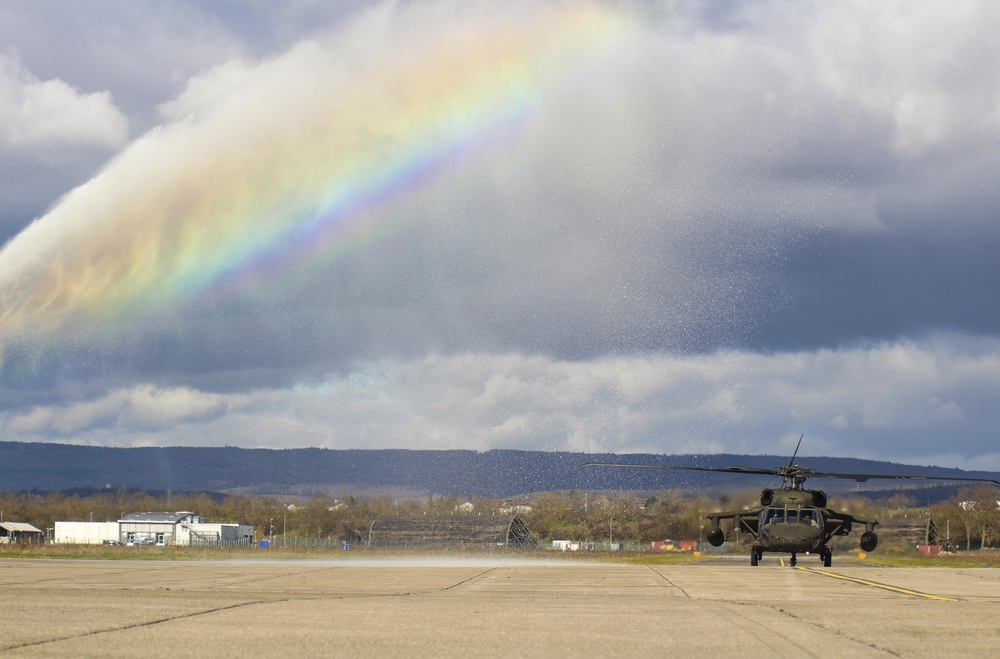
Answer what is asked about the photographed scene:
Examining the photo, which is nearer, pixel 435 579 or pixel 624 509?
pixel 435 579

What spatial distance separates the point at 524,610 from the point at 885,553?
10436 cm

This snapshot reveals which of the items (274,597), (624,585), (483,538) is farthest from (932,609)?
(483,538)

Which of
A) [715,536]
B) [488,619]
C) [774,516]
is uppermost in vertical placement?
[774,516]

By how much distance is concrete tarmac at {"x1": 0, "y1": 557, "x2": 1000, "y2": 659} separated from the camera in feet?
73.9

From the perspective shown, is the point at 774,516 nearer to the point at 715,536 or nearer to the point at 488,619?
the point at 715,536

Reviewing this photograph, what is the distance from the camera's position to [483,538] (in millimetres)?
160375

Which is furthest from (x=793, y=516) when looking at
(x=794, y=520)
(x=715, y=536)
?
(x=715, y=536)

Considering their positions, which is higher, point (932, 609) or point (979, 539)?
point (932, 609)

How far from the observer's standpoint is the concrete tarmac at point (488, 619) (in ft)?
73.9

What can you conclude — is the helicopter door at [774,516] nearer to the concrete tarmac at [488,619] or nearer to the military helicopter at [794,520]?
the military helicopter at [794,520]

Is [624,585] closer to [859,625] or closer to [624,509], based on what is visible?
[859,625]

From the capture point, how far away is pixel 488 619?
2950 cm

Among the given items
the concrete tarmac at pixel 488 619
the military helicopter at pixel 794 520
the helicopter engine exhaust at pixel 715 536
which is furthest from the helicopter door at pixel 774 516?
the concrete tarmac at pixel 488 619

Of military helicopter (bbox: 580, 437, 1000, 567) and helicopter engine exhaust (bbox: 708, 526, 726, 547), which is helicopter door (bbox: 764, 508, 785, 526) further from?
helicopter engine exhaust (bbox: 708, 526, 726, 547)
